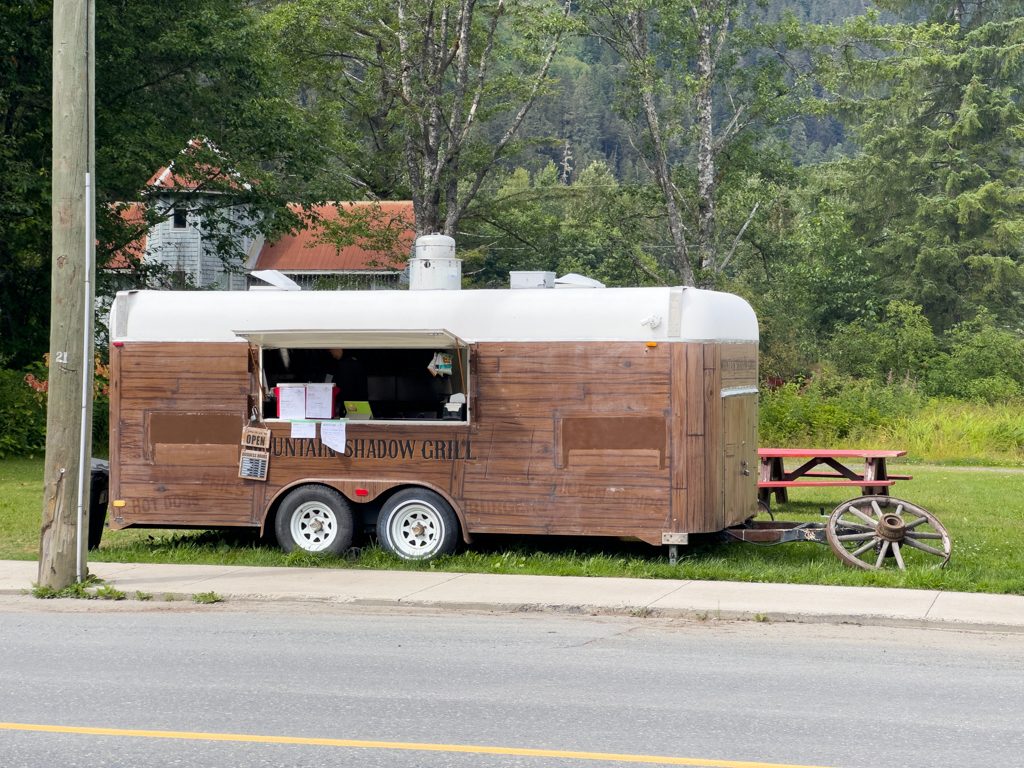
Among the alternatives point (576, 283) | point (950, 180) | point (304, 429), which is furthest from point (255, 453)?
point (950, 180)

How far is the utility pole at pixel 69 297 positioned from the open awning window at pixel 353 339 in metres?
1.69

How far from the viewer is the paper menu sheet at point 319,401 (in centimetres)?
1208

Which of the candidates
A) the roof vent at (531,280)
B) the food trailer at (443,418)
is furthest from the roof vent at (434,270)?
the roof vent at (531,280)

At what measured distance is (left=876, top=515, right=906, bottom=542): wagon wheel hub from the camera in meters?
11.3

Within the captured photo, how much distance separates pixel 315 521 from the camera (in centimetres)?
1220

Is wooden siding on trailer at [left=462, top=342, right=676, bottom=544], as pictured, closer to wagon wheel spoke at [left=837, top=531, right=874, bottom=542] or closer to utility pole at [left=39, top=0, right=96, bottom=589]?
wagon wheel spoke at [left=837, top=531, right=874, bottom=542]

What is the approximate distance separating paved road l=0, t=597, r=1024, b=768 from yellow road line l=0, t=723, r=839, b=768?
0.19 feet

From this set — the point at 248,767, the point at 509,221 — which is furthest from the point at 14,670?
the point at 509,221

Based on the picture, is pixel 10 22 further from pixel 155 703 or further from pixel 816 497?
pixel 155 703

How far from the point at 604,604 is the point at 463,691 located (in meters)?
2.91

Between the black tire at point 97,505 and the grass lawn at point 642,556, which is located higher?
the black tire at point 97,505

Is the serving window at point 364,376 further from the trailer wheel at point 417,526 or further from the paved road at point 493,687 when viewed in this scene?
the paved road at point 493,687

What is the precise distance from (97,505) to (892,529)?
339 inches

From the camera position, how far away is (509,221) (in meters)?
37.3
